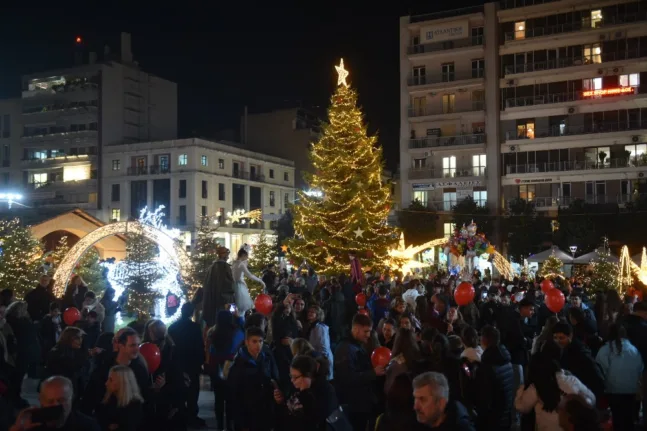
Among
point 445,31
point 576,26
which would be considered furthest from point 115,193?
point 576,26

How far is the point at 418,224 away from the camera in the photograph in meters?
50.2

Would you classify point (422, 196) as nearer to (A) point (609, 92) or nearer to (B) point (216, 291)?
(A) point (609, 92)

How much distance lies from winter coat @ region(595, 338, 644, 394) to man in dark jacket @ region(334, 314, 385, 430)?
296 cm

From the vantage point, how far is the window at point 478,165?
5000 cm

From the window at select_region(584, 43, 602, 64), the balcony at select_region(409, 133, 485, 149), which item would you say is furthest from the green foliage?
the window at select_region(584, 43, 602, 64)

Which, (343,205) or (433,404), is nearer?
(433,404)

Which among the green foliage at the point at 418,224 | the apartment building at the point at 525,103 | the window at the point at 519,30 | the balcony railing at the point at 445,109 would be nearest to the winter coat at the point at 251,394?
the green foliage at the point at 418,224

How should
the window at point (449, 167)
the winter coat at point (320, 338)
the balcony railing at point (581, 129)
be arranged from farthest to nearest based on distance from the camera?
the window at point (449, 167), the balcony railing at point (581, 129), the winter coat at point (320, 338)

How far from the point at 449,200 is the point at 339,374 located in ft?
147

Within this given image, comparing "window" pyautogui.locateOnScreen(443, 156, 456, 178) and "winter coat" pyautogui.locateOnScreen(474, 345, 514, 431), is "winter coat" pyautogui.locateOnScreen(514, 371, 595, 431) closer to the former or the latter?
"winter coat" pyautogui.locateOnScreen(474, 345, 514, 431)

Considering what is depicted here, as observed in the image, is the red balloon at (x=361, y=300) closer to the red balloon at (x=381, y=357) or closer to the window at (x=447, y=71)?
the red balloon at (x=381, y=357)

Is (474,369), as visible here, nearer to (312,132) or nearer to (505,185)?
(505,185)

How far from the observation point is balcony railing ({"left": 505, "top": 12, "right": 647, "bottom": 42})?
149 ft

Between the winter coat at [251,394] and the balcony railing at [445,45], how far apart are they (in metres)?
47.5
